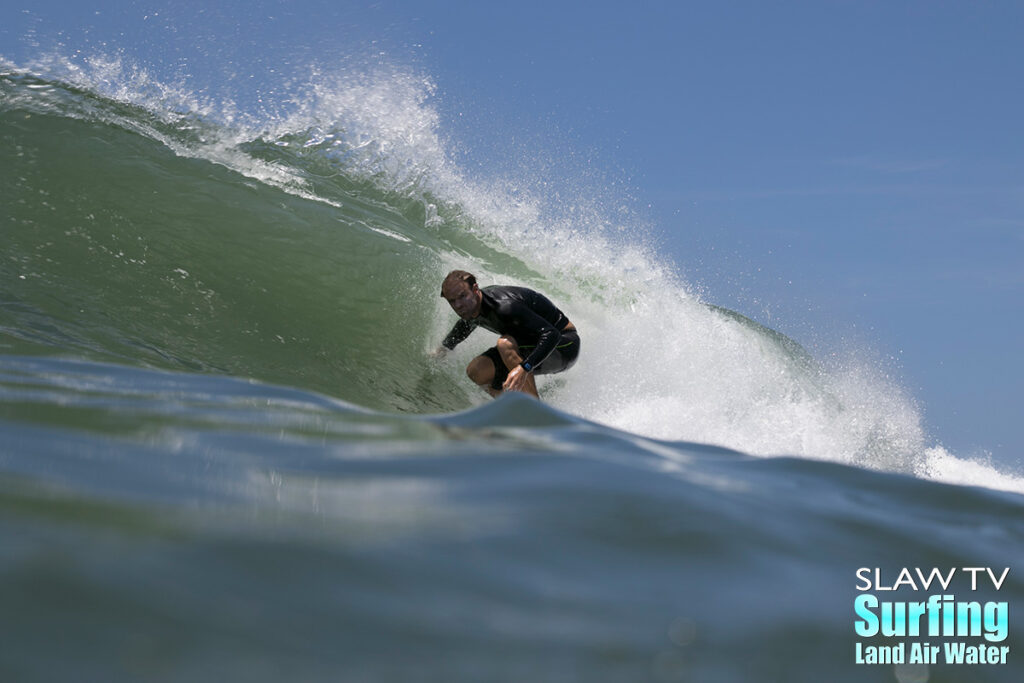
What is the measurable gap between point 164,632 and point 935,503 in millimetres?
2079

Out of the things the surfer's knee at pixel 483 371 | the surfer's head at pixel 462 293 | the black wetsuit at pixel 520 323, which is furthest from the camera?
the surfer's knee at pixel 483 371

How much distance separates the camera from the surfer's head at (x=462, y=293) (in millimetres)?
Result: 5695

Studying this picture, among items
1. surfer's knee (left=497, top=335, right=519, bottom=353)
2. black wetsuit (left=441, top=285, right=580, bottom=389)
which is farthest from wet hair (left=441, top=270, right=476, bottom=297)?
surfer's knee (left=497, top=335, right=519, bottom=353)

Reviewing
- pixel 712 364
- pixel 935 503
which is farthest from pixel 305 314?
pixel 935 503

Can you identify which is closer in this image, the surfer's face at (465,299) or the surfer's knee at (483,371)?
the surfer's face at (465,299)

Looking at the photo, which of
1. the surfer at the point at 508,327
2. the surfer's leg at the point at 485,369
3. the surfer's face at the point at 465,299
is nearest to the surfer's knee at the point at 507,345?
the surfer at the point at 508,327

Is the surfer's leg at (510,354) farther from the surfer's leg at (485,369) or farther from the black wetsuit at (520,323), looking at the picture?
the surfer's leg at (485,369)

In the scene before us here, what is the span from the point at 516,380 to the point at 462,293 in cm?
69

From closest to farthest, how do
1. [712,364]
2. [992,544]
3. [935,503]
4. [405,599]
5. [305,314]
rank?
[405,599] < [992,544] < [935,503] < [305,314] < [712,364]

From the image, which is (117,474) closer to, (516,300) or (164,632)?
(164,632)

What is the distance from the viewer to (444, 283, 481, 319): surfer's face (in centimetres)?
570

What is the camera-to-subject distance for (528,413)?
9.03 feet

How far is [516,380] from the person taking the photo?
18.8ft

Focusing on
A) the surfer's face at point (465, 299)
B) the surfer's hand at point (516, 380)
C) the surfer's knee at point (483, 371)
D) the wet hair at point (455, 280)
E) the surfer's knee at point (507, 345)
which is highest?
the wet hair at point (455, 280)
